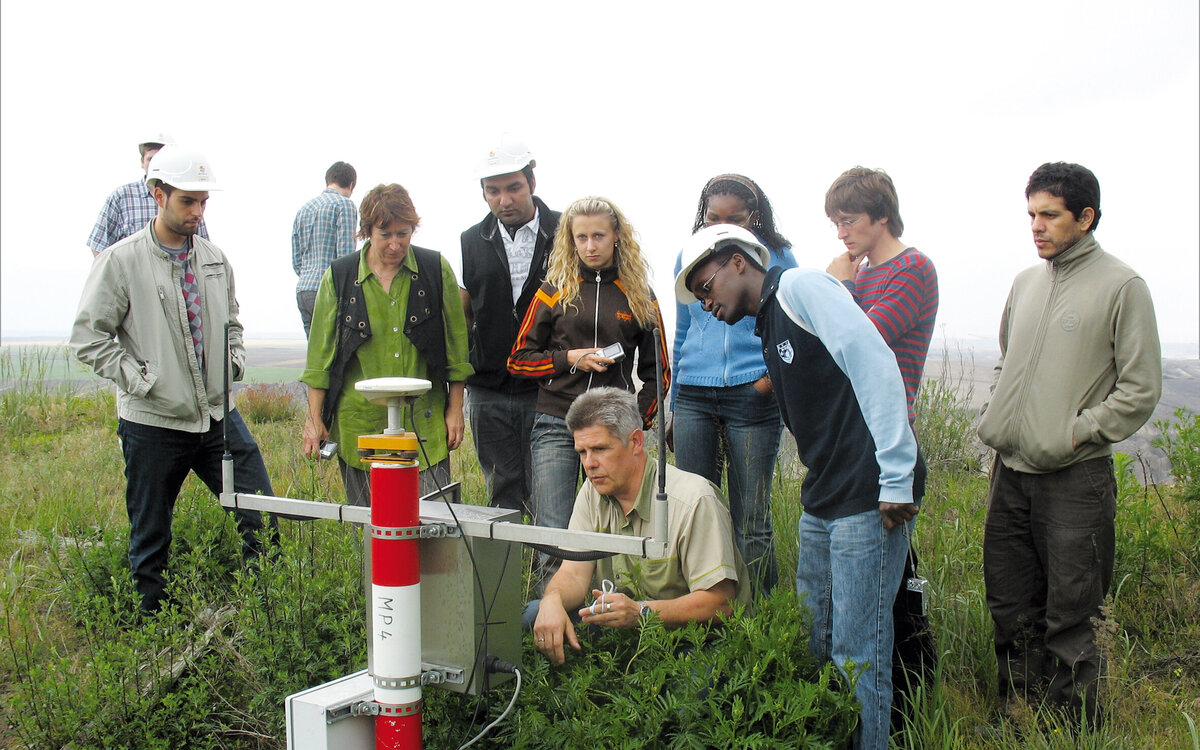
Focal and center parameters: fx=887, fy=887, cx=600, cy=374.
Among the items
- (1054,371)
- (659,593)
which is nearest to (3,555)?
(659,593)

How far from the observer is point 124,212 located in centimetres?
658

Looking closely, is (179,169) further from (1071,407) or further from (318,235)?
(1071,407)

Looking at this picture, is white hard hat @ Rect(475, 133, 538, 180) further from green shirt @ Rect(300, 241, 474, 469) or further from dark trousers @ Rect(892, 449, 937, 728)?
dark trousers @ Rect(892, 449, 937, 728)

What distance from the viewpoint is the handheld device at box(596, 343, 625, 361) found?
410 cm

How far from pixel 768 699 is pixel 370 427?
2.57m

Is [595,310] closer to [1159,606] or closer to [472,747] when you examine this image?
[472,747]

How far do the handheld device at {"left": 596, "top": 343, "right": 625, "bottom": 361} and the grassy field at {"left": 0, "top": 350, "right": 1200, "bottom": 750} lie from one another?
51.2 inches

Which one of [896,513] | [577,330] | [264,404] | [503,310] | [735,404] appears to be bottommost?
[264,404]

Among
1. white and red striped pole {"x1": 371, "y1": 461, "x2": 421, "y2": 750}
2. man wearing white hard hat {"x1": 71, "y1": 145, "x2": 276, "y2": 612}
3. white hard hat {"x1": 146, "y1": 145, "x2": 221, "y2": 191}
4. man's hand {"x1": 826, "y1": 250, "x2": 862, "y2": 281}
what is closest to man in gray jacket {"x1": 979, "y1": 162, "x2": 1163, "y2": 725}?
man's hand {"x1": 826, "y1": 250, "x2": 862, "y2": 281}

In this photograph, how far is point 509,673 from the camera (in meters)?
3.11

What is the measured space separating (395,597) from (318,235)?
5182mm

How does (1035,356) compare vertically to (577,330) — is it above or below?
below

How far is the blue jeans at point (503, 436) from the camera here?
4.80 metres

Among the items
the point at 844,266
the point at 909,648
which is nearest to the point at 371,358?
the point at 844,266
